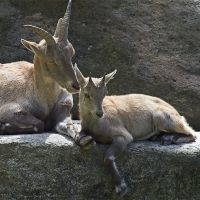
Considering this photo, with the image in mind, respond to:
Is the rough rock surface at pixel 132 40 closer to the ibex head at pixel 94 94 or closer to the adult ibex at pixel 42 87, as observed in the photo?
the adult ibex at pixel 42 87

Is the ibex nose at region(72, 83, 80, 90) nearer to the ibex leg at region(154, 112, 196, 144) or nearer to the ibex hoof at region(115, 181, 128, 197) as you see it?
the ibex leg at region(154, 112, 196, 144)

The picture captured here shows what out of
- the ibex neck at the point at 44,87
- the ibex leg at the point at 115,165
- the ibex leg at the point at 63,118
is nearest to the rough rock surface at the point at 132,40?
the ibex leg at the point at 63,118

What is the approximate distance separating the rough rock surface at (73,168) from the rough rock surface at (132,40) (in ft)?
9.50

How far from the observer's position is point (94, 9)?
12.7 m

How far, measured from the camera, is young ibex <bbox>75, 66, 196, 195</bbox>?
8430mm

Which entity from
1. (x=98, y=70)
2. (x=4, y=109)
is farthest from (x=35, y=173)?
(x=98, y=70)

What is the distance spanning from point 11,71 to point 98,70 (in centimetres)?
263

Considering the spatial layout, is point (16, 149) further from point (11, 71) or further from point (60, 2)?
point (60, 2)

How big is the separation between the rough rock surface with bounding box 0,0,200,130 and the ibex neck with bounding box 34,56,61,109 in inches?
98.8

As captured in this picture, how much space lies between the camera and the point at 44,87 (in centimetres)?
941

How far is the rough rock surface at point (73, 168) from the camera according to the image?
865 centimetres

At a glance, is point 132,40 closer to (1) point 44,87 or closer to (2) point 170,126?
(1) point 44,87

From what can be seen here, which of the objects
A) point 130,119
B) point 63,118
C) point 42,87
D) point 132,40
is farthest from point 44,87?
point 132,40

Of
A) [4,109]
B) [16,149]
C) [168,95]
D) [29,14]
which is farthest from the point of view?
[29,14]
